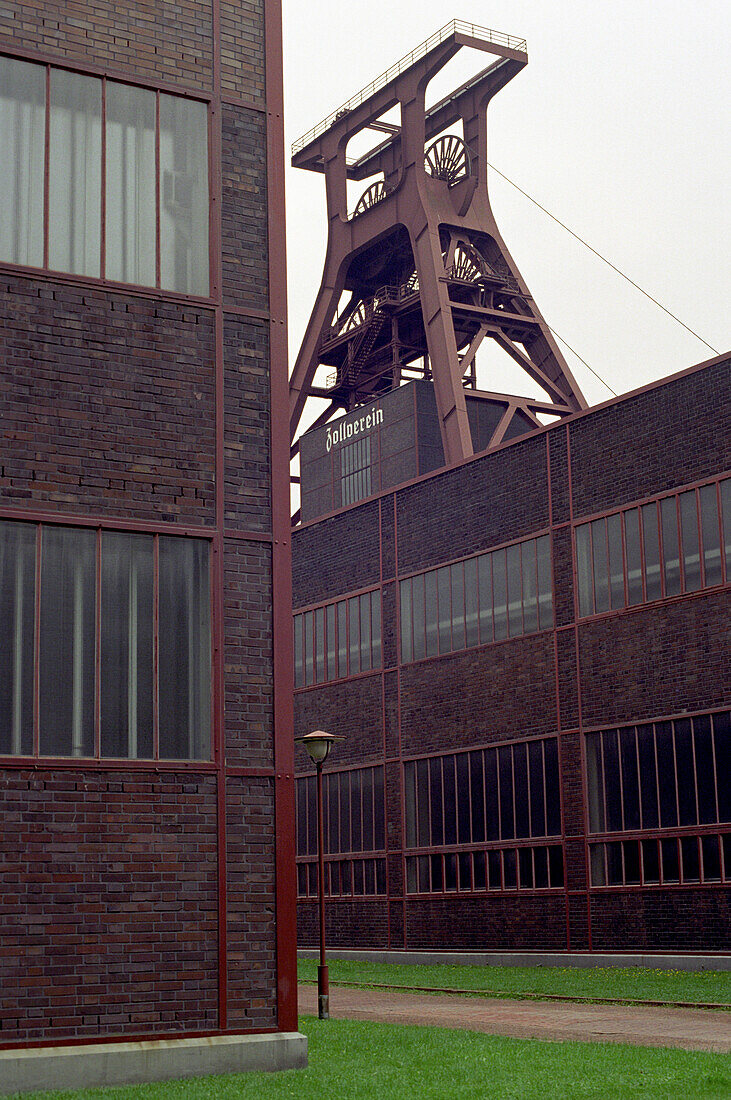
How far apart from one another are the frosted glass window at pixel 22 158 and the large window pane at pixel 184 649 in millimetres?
3115

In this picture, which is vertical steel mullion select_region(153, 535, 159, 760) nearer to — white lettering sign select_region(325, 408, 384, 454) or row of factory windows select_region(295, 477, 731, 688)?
row of factory windows select_region(295, 477, 731, 688)

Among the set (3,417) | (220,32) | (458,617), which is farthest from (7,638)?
(458,617)

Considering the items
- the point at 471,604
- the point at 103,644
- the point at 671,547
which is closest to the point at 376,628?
the point at 471,604

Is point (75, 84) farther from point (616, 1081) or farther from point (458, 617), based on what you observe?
point (458, 617)

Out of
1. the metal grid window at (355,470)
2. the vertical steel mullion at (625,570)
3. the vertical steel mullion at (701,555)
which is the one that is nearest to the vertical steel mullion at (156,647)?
the vertical steel mullion at (701,555)

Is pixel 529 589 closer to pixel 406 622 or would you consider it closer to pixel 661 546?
pixel 661 546

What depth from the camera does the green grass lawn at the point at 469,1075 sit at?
37.2 feet

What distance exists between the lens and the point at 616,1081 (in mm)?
11750

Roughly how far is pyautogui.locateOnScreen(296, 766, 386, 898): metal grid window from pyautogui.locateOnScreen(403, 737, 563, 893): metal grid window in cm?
127

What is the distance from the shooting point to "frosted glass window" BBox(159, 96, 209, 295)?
1458cm

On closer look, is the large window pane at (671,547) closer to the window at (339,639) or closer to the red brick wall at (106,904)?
the window at (339,639)

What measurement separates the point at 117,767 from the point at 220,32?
7.63 meters

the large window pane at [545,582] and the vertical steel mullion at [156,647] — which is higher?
the large window pane at [545,582]

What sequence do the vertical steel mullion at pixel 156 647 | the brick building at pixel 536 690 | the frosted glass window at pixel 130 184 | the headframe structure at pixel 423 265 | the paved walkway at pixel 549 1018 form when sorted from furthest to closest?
the headframe structure at pixel 423 265
the brick building at pixel 536 690
the paved walkway at pixel 549 1018
the frosted glass window at pixel 130 184
the vertical steel mullion at pixel 156 647
